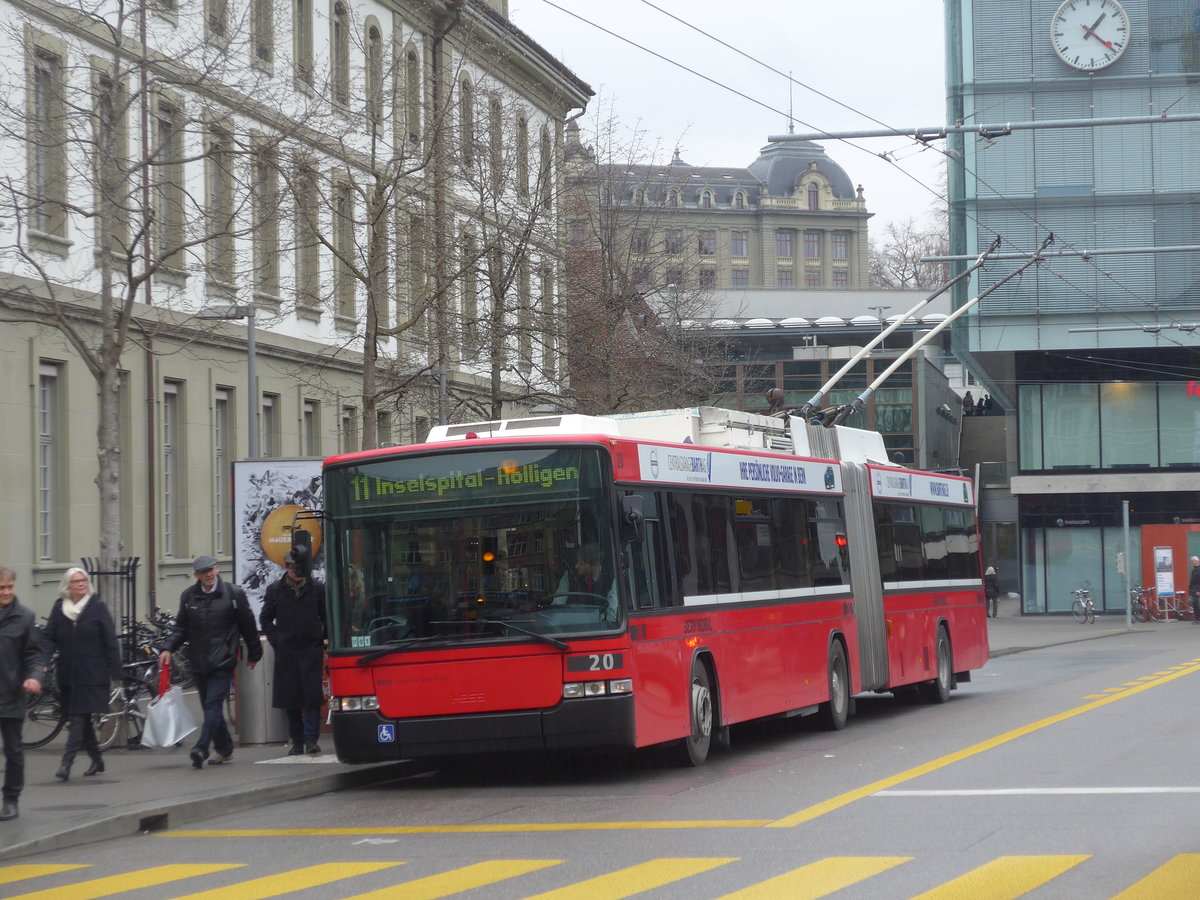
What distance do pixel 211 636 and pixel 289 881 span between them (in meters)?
5.93

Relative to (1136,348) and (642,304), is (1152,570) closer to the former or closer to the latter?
(1136,348)

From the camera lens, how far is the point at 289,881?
9.38 metres

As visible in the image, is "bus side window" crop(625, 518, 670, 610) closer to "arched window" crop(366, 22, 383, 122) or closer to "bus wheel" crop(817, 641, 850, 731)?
"bus wheel" crop(817, 641, 850, 731)

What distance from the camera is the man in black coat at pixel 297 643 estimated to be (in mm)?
15766

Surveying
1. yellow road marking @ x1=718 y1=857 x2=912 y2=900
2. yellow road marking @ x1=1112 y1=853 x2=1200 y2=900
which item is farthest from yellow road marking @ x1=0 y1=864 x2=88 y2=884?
yellow road marking @ x1=1112 y1=853 x2=1200 y2=900

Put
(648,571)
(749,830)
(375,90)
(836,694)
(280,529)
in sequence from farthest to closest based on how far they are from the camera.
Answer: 1. (375,90)
2. (836,694)
3. (280,529)
4. (648,571)
5. (749,830)

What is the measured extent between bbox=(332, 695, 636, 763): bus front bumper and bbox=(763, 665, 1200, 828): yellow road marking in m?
1.84

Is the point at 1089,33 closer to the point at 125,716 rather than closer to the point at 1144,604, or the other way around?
the point at 1144,604

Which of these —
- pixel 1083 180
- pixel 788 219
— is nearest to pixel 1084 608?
pixel 1083 180

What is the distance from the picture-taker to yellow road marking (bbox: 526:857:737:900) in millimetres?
8539

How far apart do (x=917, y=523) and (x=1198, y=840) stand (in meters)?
13.1

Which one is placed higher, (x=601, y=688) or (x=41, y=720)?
(x=601, y=688)

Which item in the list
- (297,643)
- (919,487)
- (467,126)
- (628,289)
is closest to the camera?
(297,643)

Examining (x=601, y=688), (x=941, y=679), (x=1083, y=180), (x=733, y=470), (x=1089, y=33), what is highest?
(x=1089, y=33)
